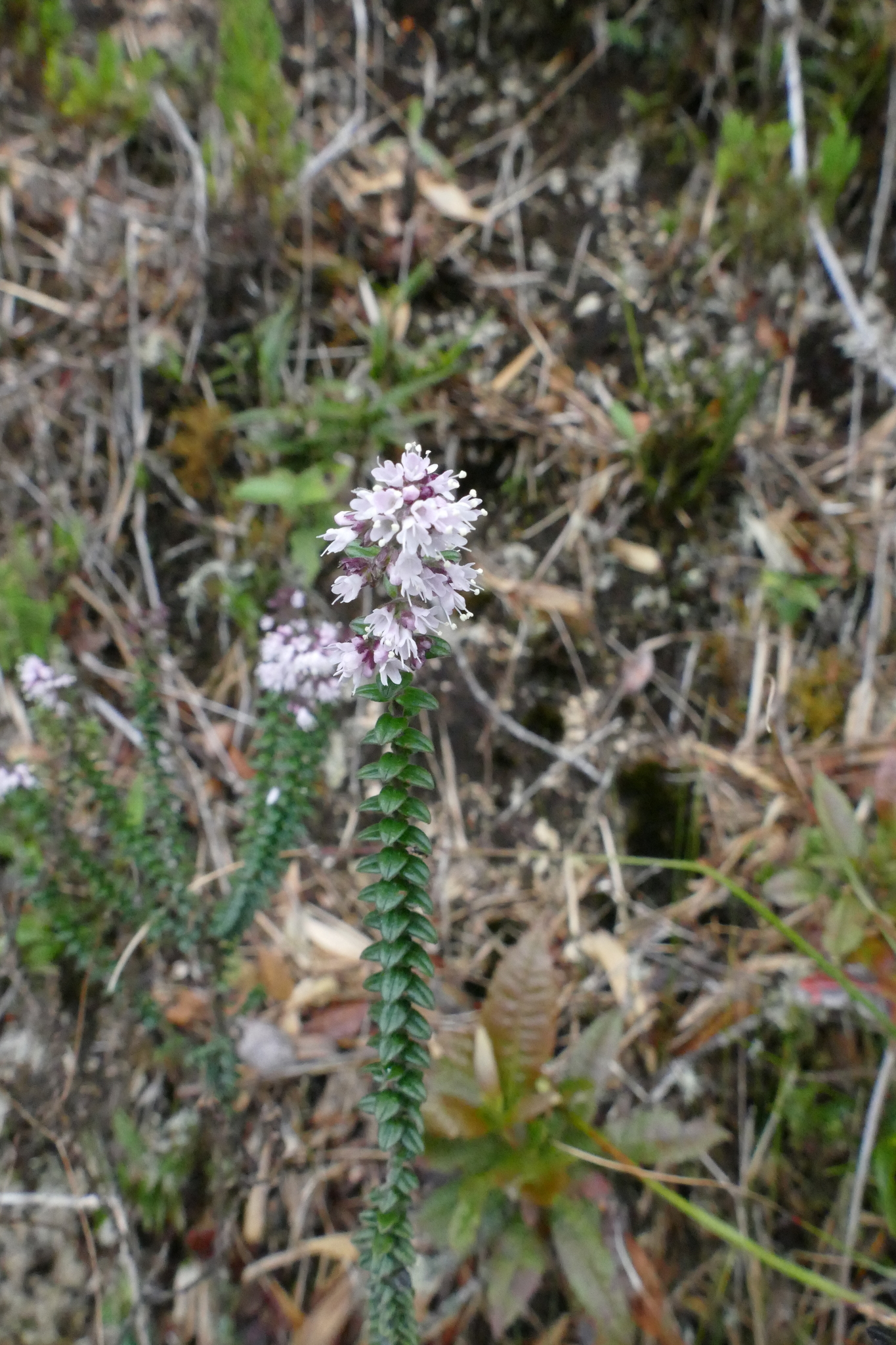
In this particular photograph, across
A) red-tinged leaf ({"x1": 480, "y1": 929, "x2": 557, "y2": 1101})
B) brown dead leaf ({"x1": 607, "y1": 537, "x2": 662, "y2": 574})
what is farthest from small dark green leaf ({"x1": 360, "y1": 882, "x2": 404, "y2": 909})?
brown dead leaf ({"x1": 607, "y1": 537, "x2": 662, "y2": 574})

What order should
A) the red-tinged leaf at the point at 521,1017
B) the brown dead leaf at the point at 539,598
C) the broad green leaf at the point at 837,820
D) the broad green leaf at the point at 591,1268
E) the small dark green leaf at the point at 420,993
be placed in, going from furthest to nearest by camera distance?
the brown dead leaf at the point at 539,598 < the broad green leaf at the point at 837,820 < the red-tinged leaf at the point at 521,1017 < the broad green leaf at the point at 591,1268 < the small dark green leaf at the point at 420,993

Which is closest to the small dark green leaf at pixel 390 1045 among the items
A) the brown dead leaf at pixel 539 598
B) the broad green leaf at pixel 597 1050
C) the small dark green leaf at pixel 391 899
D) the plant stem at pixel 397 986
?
the plant stem at pixel 397 986

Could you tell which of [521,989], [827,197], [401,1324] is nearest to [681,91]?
[827,197]

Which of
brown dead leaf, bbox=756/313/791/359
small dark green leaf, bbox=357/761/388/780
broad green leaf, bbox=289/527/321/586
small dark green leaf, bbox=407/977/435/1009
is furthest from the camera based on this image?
brown dead leaf, bbox=756/313/791/359

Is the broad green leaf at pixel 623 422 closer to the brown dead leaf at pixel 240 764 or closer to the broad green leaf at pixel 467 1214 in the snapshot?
the brown dead leaf at pixel 240 764

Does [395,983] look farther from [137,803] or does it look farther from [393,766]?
[137,803]

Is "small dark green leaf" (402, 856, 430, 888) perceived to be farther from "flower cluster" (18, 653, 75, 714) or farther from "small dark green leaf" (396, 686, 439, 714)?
"flower cluster" (18, 653, 75, 714)

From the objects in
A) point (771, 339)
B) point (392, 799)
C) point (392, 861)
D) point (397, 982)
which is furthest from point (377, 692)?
point (771, 339)

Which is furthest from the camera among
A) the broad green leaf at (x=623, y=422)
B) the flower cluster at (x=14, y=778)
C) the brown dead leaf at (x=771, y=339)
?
the brown dead leaf at (x=771, y=339)
